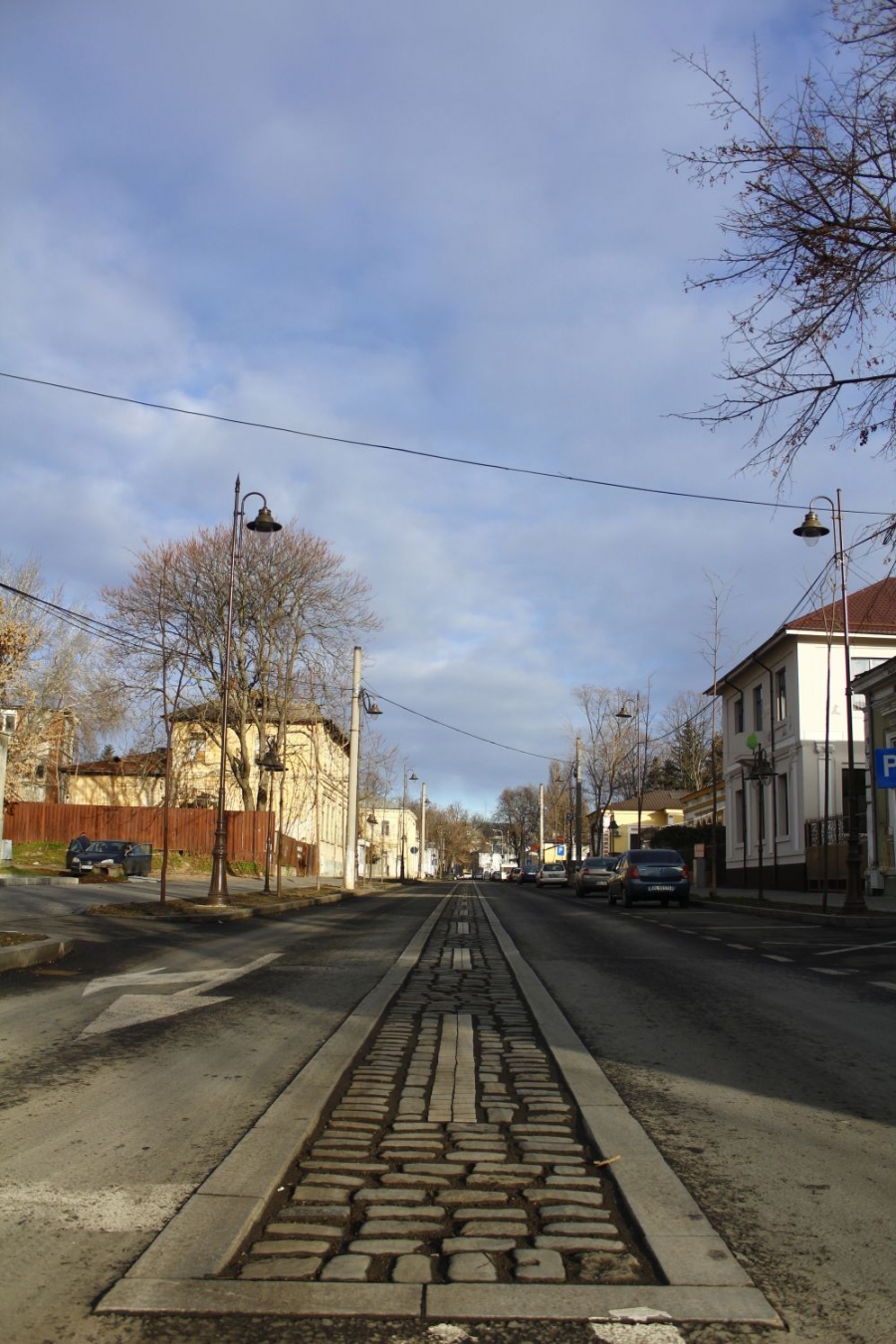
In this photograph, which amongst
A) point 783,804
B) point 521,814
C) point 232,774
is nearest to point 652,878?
point 783,804

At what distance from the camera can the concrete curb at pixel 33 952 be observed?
10445mm

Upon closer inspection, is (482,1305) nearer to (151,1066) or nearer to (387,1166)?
(387,1166)

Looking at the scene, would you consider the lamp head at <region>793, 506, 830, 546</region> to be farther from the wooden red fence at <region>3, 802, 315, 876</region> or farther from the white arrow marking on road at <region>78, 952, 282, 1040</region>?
the wooden red fence at <region>3, 802, 315, 876</region>

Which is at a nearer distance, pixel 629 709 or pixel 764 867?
pixel 764 867

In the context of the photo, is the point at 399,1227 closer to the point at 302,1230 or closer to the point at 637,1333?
the point at 302,1230

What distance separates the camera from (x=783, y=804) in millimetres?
39312

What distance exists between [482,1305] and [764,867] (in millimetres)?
37936

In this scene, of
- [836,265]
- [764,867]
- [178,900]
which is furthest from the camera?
[764,867]

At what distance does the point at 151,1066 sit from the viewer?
20.3ft

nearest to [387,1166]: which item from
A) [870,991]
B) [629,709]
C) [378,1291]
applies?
[378,1291]

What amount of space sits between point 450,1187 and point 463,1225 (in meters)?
0.43

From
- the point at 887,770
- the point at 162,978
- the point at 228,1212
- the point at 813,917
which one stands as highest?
the point at 887,770

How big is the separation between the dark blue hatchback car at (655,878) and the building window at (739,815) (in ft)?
53.2

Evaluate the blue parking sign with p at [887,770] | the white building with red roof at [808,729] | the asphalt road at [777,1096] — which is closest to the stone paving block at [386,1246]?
the asphalt road at [777,1096]
